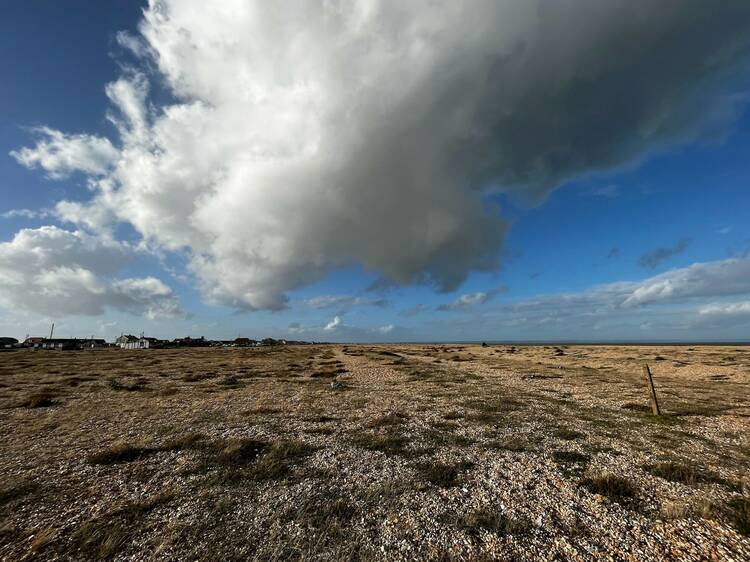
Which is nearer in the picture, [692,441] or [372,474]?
[372,474]

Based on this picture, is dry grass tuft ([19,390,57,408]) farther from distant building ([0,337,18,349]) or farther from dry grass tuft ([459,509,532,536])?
distant building ([0,337,18,349])

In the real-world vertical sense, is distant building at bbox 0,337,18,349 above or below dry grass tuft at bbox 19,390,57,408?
above

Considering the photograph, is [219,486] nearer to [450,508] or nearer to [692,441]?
[450,508]

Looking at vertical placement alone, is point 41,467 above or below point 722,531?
above

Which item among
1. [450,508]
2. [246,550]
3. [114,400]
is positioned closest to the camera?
[246,550]

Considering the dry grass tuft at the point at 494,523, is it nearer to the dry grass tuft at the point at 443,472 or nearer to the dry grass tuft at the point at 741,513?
the dry grass tuft at the point at 443,472

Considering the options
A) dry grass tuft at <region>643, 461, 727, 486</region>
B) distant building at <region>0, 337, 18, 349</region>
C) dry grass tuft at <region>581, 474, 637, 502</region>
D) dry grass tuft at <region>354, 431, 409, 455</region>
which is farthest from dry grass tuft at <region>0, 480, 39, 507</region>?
distant building at <region>0, 337, 18, 349</region>

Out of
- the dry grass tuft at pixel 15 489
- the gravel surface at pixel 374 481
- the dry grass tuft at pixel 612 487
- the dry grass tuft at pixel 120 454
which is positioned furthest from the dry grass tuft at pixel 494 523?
the dry grass tuft at pixel 15 489

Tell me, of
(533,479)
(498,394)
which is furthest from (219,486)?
(498,394)

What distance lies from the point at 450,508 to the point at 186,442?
44.7 ft

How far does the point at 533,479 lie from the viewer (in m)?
13.0

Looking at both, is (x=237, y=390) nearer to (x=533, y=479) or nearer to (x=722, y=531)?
(x=533, y=479)

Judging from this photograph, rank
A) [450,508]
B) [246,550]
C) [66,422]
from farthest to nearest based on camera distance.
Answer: [66,422] → [450,508] → [246,550]

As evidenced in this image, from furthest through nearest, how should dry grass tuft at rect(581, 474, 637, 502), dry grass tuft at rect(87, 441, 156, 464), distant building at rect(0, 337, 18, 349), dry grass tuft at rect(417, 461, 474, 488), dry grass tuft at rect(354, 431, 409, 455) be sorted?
distant building at rect(0, 337, 18, 349) → dry grass tuft at rect(354, 431, 409, 455) → dry grass tuft at rect(87, 441, 156, 464) → dry grass tuft at rect(417, 461, 474, 488) → dry grass tuft at rect(581, 474, 637, 502)
